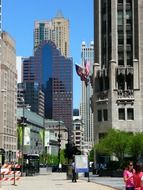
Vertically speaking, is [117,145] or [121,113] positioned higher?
[121,113]

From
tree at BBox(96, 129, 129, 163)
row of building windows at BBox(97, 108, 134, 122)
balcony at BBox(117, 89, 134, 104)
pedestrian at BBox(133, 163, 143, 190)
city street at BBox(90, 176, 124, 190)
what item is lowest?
city street at BBox(90, 176, 124, 190)

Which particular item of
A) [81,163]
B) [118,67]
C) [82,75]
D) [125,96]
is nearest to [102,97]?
[125,96]

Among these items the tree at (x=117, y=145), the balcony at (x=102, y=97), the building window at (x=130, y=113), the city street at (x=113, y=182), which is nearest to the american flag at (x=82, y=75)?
the tree at (x=117, y=145)

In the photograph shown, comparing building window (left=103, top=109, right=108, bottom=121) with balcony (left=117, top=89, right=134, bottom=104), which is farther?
building window (left=103, top=109, right=108, bottom=121)

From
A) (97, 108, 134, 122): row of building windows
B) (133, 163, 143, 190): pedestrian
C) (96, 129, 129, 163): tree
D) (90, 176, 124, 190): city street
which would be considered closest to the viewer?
(133, 163, 143, 190): pedestrian

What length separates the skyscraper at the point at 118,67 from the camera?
313 ft

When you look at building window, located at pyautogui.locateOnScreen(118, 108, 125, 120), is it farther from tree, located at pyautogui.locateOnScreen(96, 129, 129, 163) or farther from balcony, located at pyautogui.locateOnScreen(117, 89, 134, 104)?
tree, located at pyautogui.locateOnScreen(96, 129, 129, 163)

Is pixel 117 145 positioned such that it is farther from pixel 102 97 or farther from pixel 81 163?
pixel 81 163

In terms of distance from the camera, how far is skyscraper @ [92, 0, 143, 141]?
95.4 meters

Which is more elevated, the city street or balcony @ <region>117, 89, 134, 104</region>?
balcony @ <region>117, 89, 134, 104</region>

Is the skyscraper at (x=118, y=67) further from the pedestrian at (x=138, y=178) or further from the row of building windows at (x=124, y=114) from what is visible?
the pedestrian at (x=138, y=178)

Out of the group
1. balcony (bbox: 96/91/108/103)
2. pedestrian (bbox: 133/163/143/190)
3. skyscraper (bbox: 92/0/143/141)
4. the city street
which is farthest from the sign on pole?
balcony (bbox: 96/91/108/103)

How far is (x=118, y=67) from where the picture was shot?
96625 mm

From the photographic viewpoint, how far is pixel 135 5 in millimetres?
97625
